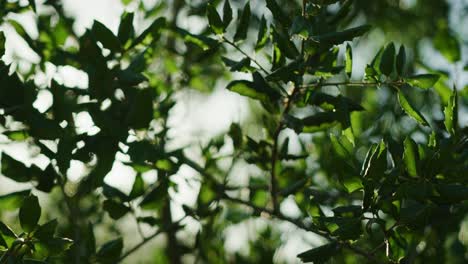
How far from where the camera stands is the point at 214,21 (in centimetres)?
125

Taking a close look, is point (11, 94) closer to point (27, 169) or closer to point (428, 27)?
point (27, 169)

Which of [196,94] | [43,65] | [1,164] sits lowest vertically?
[196,94]

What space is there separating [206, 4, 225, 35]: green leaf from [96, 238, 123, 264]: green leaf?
1.69ft

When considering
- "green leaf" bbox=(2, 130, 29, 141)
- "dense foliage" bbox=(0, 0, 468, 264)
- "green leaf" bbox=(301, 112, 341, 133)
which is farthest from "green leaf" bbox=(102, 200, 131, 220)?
"green leaf" bbox=(301, 112, 341, 133)

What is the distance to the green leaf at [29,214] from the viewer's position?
108 cm

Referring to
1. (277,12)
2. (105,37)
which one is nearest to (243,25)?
(277,12)

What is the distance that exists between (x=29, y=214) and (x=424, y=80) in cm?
80

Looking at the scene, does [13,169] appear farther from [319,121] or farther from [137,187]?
[319,121]

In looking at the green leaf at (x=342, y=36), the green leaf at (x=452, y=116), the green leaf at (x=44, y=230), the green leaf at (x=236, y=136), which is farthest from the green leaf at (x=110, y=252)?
the green leaf at (x=452, y=116)

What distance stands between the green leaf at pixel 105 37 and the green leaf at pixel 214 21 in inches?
9.2

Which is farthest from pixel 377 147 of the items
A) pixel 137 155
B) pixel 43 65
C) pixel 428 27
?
pixel 428 27

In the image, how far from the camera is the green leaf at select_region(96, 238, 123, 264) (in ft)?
4.34

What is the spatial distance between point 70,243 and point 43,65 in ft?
2.32

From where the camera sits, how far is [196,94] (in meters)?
2.45
